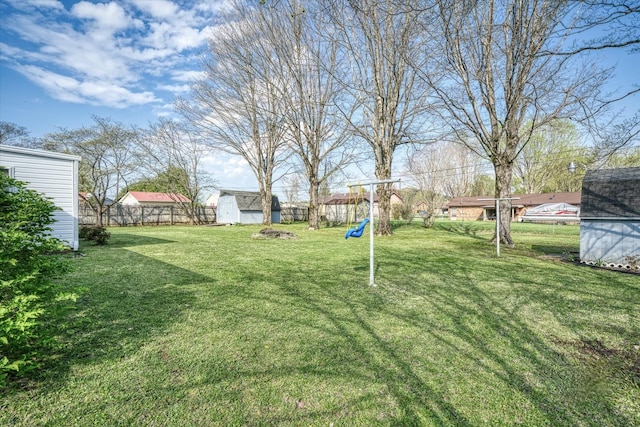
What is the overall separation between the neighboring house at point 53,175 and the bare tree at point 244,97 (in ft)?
32.7

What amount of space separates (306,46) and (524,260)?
602 inches

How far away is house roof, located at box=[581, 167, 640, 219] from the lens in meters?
8.08

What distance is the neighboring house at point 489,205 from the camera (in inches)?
1447

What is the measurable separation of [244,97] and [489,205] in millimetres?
36720

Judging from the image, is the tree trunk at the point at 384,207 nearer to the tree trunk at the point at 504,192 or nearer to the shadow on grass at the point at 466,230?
the shadow on grass at the point at 466,230

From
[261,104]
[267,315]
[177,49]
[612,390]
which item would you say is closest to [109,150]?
[261,104]

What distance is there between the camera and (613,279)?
21.6 ft

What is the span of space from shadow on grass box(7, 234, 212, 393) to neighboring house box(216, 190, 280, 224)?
72.3ft

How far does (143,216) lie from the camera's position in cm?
2677

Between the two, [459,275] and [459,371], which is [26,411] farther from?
[459,275]

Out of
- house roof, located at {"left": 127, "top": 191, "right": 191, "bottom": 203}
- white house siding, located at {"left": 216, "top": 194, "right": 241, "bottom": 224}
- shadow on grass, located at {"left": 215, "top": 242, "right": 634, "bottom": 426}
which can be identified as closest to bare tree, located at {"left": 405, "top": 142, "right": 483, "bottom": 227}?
white house siding, located at {"left": 216, "top": 194, "right": 241, "bottom": 224}

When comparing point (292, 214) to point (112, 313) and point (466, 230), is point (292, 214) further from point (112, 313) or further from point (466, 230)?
point (112, 313)

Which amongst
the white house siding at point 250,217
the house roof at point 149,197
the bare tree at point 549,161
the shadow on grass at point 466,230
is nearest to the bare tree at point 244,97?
the white house siding at point 250,217

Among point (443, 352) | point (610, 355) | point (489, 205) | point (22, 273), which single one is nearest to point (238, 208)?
point (22, 273)
